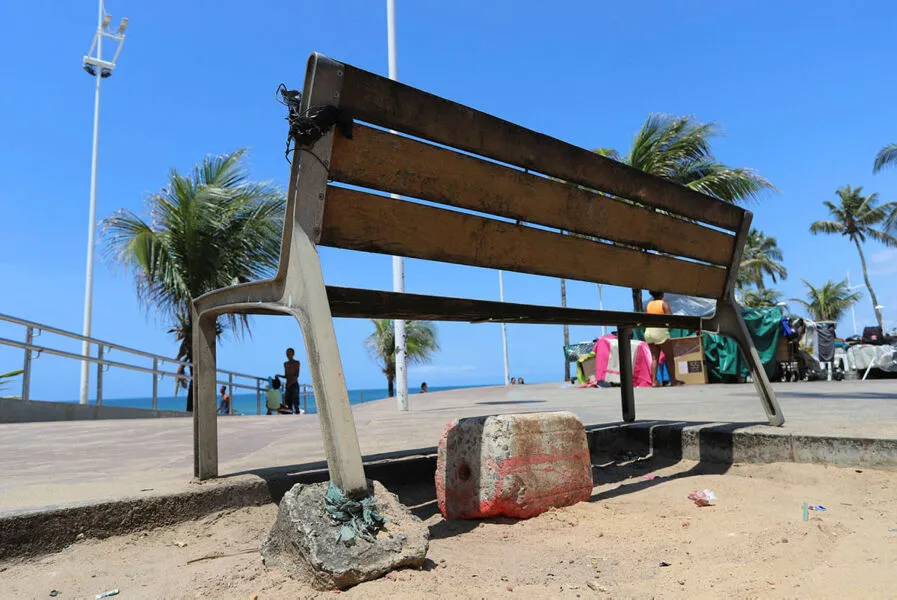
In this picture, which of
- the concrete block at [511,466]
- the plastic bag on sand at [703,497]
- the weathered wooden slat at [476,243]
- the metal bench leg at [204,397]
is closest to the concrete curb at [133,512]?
the metal bench leg at [204,397]

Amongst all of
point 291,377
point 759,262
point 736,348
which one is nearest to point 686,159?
point 736,348

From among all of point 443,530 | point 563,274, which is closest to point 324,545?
point 443,530

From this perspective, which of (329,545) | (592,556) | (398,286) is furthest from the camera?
(398,286)

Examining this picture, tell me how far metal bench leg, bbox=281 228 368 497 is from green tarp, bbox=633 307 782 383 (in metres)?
12.8

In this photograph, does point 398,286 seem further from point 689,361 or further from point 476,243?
point 689,361

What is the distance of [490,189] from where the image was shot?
8.28ft

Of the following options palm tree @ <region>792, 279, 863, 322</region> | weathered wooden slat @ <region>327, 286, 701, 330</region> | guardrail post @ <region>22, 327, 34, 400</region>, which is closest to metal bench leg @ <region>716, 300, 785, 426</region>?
weathered wooden slat @ <region>327, 286, 701, 330</region>

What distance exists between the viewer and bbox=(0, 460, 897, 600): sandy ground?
168 cm

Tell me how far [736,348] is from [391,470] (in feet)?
40.3

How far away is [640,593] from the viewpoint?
167cm

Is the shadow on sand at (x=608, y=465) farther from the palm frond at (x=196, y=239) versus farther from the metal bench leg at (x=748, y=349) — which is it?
the palm frond at (x=196, y=239)

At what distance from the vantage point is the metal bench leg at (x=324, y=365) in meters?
1.83

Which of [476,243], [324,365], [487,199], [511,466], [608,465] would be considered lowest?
[608,465]

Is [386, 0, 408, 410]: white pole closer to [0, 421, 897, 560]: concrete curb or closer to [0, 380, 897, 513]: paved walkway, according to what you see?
[0, 380, 897, 513]: paved walkway
